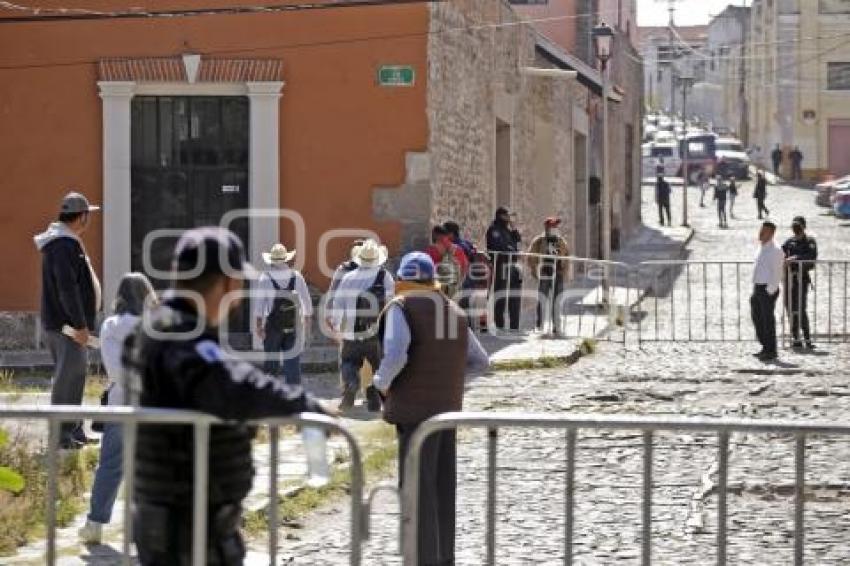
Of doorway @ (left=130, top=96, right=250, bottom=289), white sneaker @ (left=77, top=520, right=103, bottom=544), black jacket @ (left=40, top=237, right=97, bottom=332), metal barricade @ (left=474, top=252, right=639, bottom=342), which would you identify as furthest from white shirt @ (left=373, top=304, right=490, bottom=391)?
metal barricade @ (left=474, top=252, right=639, bottom=342)

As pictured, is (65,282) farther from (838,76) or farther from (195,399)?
(838,76)

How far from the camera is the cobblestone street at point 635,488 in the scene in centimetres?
990

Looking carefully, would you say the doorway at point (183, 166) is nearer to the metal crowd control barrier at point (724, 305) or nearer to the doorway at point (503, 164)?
the metal crowd control barrier at point (724, 305)

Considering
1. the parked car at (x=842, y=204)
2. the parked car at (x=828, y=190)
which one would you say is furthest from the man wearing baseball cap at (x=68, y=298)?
the parked car at (x=828, y=190)

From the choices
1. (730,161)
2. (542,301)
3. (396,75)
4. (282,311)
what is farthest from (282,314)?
(730,161)

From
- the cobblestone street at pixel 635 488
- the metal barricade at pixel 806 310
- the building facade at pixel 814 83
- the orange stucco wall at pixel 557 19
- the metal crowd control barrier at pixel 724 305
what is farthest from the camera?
the building facade at pixel 814 83

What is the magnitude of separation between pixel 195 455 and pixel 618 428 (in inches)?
65.2

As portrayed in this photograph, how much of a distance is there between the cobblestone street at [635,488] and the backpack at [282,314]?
5.75ft

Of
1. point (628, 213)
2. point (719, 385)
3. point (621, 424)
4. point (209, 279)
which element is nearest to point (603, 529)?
point (621, 424)

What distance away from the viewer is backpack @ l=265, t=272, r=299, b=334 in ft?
54.4

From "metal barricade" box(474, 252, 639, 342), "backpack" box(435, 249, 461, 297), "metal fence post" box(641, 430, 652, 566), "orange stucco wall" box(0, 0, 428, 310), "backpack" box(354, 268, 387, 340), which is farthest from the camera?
"metal barricade" box(474, 252, 639, 342)

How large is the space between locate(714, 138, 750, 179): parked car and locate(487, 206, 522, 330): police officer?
1585 inches

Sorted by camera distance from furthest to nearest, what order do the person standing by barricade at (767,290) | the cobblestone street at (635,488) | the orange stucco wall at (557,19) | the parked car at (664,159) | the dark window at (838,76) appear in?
the dark window at (838,76) → the parked car at (664,159) → the orange stucco wall at (557,19) → the person standing by barricade at (767,290) → the cobblestone street at (635,488)

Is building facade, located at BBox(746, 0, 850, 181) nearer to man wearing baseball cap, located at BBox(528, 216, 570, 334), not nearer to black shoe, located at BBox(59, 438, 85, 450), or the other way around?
man wearing baseball cap, located at BBox(528, 216, 570, 334)
